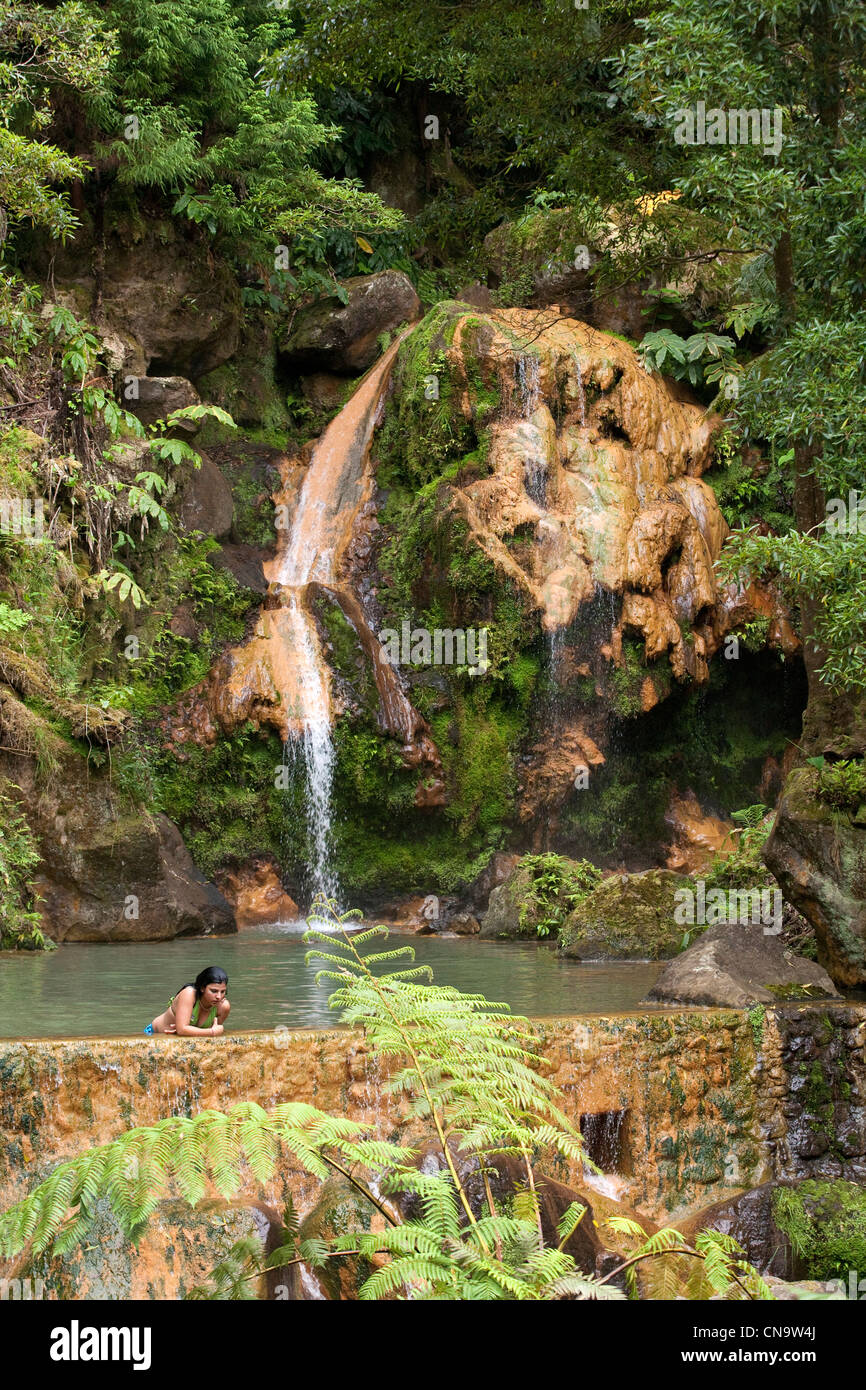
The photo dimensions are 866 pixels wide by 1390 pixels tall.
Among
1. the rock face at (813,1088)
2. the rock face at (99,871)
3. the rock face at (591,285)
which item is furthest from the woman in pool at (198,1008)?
the rock face at (591,285)

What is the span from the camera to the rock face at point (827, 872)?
739 centimetres

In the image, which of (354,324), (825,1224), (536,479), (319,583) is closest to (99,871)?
(319,583)

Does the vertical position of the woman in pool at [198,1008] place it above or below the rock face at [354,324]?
below

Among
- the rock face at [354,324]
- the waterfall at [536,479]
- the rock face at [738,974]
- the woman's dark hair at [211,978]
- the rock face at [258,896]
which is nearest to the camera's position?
the woman's dark hair at [211,978]

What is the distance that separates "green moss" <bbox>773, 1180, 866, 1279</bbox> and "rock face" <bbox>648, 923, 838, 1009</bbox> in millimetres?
1110

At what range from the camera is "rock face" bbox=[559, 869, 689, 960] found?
10.8m

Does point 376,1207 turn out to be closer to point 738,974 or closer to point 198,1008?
point 198,1008

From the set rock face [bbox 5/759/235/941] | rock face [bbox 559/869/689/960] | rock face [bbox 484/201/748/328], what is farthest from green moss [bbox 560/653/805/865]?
rock face [bbox 484/201/748/328]

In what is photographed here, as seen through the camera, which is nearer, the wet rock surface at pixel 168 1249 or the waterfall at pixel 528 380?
the wet rock surface at pixel 168 1249

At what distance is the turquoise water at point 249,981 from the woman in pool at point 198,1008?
308mm

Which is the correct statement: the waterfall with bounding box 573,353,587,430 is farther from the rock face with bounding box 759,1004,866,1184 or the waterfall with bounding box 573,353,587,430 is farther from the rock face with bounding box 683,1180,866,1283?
the rock face with bounding box 683,1180,866,1283

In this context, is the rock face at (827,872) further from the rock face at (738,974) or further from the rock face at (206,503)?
the rock face at (206,503)

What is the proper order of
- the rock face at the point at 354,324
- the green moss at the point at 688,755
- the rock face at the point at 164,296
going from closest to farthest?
1. the green moss at the point at 688,755
2. the rock face at the point at 164,296
3. the rock face at the point at 354,324
